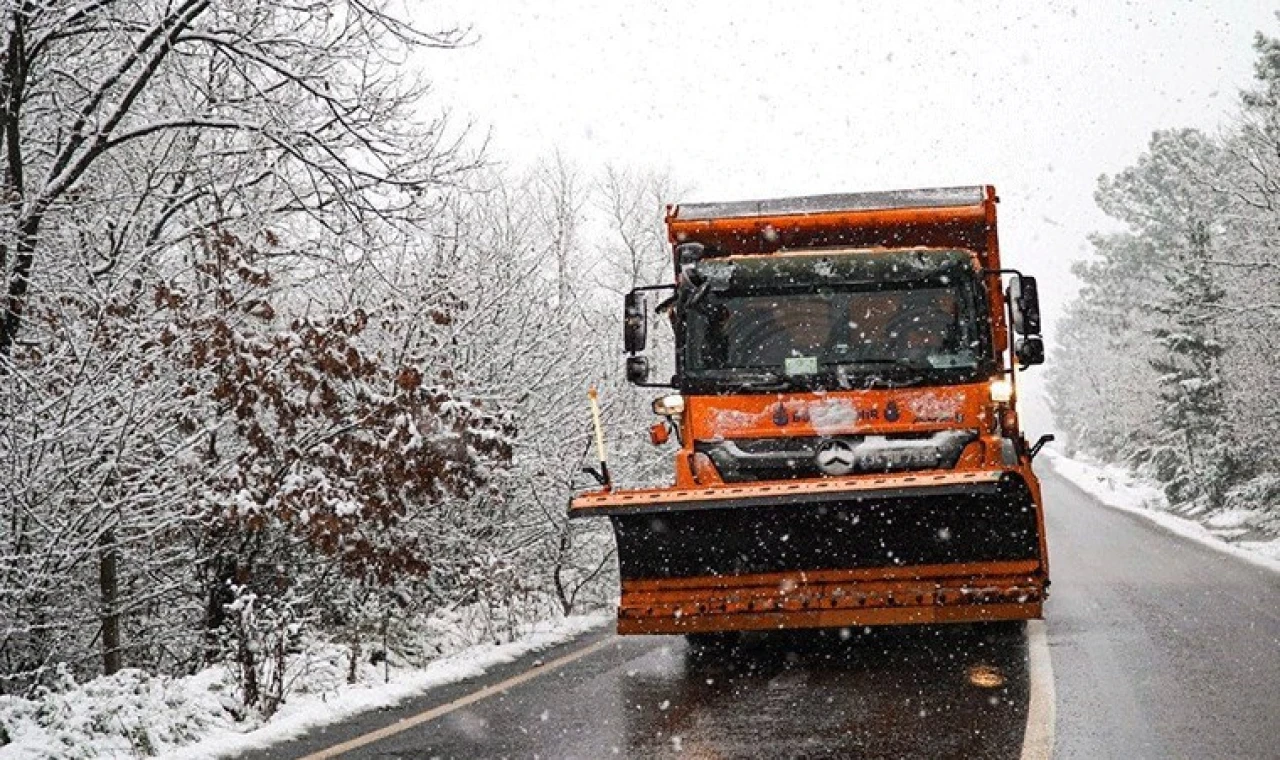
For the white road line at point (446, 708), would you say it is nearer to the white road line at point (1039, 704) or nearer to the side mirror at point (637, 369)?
the side mirror at point (637, 369)

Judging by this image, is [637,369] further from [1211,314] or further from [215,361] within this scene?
[1211,314]

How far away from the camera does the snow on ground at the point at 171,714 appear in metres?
6.15

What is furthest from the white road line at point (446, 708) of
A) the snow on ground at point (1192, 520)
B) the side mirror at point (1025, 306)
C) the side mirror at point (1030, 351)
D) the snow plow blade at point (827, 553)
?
the snow on ground at point (1192, 520)

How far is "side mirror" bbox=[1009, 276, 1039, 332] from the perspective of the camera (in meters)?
9.16

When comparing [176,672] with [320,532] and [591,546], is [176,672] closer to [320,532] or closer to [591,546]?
[320,532]

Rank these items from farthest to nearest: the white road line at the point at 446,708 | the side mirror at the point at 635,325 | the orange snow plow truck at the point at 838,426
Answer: the side mirror at the point at 635,325, the orange snow plow truck at the point at 838,426, the white road line at the point at 446,708

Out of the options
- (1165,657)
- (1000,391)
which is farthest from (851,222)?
(1165,657)

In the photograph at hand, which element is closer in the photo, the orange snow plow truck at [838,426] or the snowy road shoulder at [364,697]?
the snowy road shoulder at [364,697]

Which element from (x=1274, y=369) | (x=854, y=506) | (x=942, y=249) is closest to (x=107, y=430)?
(x=854, y=506)

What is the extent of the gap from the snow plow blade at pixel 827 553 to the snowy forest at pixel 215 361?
2.09 m

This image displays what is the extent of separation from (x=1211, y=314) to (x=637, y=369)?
946 inches

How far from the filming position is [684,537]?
27.1 ft

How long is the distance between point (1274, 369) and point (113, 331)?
2621 centimetres

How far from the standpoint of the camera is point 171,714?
6.54 m
